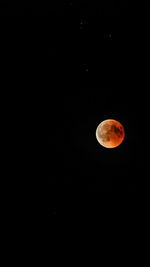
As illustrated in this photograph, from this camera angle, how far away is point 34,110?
15.4 metres

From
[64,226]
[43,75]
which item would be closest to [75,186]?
[64,226]

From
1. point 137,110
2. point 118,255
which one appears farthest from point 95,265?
point 137,110

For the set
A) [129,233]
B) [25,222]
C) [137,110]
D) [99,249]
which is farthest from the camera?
[99,249]

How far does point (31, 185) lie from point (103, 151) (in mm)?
5468

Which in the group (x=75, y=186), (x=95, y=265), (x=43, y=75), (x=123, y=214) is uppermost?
(x=43, y=75)

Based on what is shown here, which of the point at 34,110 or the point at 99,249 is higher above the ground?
the point at 34,110

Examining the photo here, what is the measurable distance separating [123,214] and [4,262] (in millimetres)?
8831

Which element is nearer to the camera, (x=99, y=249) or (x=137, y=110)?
(x=137, y=110)

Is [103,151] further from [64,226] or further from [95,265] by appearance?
[95,265]

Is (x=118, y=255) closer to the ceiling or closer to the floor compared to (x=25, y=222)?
closer to the floor

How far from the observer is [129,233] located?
1805cm

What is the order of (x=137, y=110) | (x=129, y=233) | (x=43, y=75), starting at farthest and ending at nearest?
(x=129, y=233)
(x=137, y=110)
(x=43, y=75)

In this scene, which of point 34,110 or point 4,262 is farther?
point 4,262

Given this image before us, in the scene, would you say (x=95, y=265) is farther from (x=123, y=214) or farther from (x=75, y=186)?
(x=75, y=186)
